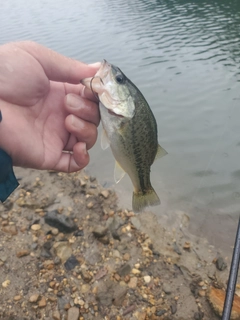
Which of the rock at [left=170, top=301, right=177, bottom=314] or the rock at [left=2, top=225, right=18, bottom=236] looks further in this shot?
the rock at [left=2, top=225, right=18, bottom=236]

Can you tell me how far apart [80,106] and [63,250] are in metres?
2.39

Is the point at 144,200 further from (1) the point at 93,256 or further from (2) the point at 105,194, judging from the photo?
(2) the point at 105,194

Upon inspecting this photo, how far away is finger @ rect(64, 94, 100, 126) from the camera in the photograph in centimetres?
293

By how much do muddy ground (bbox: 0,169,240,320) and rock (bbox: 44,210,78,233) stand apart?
0.05ft

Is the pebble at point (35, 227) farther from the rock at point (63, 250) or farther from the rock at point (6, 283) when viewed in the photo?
the rock at point (6, 283)

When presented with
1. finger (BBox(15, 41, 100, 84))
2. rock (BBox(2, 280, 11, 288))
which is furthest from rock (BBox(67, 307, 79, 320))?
finger (BBox(15, 41, 100, 84))

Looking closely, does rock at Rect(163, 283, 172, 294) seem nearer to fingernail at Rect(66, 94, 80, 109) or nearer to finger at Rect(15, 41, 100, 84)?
fingernail at Rect(66, 94, 80, 109)

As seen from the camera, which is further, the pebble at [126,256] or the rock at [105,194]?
the rock at [105,194]

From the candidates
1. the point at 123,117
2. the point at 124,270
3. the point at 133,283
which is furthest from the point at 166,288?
the point at 123,117

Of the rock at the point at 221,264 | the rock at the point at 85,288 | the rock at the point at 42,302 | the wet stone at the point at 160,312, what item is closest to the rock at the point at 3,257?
the rock at the point at 42,302

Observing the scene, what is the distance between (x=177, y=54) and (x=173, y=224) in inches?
422

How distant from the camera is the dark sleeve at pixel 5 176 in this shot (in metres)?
2.73

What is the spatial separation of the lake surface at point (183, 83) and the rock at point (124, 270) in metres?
1.58

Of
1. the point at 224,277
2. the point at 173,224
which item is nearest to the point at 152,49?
the point at 173,224
